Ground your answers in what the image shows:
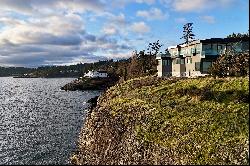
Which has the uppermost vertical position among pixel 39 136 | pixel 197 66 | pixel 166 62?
pixel 166 62

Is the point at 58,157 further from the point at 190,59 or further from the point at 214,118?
the point at 190,59

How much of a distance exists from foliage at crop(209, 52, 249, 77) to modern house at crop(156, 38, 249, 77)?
7.86 metres

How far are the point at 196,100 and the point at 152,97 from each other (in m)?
8.35

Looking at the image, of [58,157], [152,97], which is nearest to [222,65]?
[152,97]

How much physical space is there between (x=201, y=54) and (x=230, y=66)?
46.0 ft

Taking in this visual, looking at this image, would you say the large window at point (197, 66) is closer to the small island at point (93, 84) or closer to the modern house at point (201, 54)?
the modern house at point (201, 54)

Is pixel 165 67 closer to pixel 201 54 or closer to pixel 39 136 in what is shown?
pixel 201 54

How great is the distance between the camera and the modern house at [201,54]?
68.9m

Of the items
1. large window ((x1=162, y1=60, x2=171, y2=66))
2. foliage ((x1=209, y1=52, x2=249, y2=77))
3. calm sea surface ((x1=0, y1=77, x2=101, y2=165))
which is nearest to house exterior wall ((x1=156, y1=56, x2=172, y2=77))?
large window ((x1=162, y1=60, x2=171, y2=66))

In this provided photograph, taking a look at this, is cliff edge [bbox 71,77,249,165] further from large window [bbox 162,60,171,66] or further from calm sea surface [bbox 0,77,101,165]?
large window [bbox 162,60,171,66]

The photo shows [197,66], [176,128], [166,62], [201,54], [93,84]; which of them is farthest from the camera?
[93,84]

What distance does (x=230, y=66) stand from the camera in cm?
5625

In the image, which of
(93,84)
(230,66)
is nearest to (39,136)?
(230,66)

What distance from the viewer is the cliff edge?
31156 millimetres
